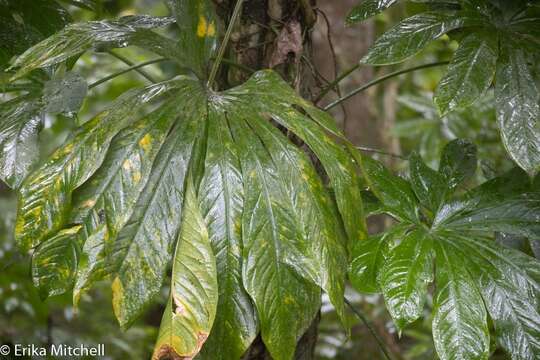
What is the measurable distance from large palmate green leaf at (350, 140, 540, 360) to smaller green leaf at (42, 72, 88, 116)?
499 mm

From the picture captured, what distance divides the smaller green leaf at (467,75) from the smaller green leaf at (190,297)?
447 millimetres

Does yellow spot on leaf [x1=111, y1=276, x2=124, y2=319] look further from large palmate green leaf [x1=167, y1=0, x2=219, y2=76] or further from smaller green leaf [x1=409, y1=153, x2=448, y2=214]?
smaller green leaf [x1=409, y1=153, x2=448, y2=214]

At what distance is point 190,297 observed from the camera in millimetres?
839

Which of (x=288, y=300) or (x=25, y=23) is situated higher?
(x=25, y=23)

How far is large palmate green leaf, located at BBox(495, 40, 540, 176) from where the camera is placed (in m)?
0.96

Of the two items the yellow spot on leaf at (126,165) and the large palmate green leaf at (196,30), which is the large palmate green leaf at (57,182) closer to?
the yellow spot on leaf at (126,165)

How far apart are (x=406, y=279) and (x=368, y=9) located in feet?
1.62

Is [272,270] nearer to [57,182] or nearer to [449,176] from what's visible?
[57,182]

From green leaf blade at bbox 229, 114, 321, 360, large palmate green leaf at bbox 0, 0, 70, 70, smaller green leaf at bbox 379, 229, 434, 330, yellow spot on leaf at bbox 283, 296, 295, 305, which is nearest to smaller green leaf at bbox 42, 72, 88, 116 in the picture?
large palmate green leaf at bbox 0, 0, 70, 70

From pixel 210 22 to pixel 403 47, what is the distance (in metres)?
0.34

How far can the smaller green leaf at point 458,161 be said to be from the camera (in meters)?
1.20

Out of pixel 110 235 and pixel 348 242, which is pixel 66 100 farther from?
pixel 348 242

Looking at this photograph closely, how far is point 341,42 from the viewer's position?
122 inches

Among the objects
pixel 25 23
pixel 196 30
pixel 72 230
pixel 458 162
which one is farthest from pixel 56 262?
pixel 458 162
